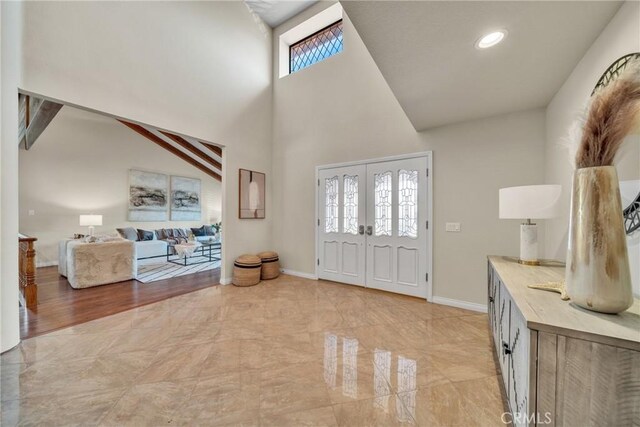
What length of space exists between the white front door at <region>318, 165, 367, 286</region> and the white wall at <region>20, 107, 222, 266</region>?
6.03 metres

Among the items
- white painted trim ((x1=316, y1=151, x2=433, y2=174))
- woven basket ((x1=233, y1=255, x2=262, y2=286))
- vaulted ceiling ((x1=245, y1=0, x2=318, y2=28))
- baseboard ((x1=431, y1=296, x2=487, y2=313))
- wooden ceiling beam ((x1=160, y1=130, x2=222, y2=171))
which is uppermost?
vaulted ceiling ((x1=245, y1=0, x2=318, y2=28))

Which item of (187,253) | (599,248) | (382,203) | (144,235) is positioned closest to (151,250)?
(144,235)

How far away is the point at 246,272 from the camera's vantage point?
13.6 feet

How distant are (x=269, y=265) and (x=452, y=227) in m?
3.11

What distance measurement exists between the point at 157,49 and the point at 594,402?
513cm

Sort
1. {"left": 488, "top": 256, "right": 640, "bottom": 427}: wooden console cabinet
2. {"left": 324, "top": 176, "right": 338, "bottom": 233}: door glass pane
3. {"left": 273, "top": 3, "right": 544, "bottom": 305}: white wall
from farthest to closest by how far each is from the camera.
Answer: {"left": 324, "top": 176, "right": 338, "bottom": 233}: door glass pane
{"left": 273, "top": 3, "right": 544, "bottom": 305}: white wall
{"left": 488, "top": 256, "right": 640, "bottom": 427}: wooden console cabinet

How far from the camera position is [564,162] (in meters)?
2.18

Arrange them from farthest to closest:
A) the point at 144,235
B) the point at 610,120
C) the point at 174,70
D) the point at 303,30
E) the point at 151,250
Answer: the point at 144,235, the point at 151,250, the point at 303,30, the point at 174,70, the point at 610,120

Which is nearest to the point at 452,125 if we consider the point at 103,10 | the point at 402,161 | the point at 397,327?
the point at 402,161

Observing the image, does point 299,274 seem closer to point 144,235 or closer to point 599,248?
point 599,248

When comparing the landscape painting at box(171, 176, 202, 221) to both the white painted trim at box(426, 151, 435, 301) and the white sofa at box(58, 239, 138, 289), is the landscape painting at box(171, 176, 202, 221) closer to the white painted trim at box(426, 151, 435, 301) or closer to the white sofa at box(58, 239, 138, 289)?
the white sofa at box(58, 239, 138, 289)

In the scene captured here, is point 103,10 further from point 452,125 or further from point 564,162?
point 564,162

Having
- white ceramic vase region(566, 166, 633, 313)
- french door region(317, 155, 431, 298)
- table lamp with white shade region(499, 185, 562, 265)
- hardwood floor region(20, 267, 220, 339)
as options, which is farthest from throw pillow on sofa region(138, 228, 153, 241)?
white ceramic vase region(566, 166, 633, 313)

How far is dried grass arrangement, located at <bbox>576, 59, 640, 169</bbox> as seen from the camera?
38.0 inches
